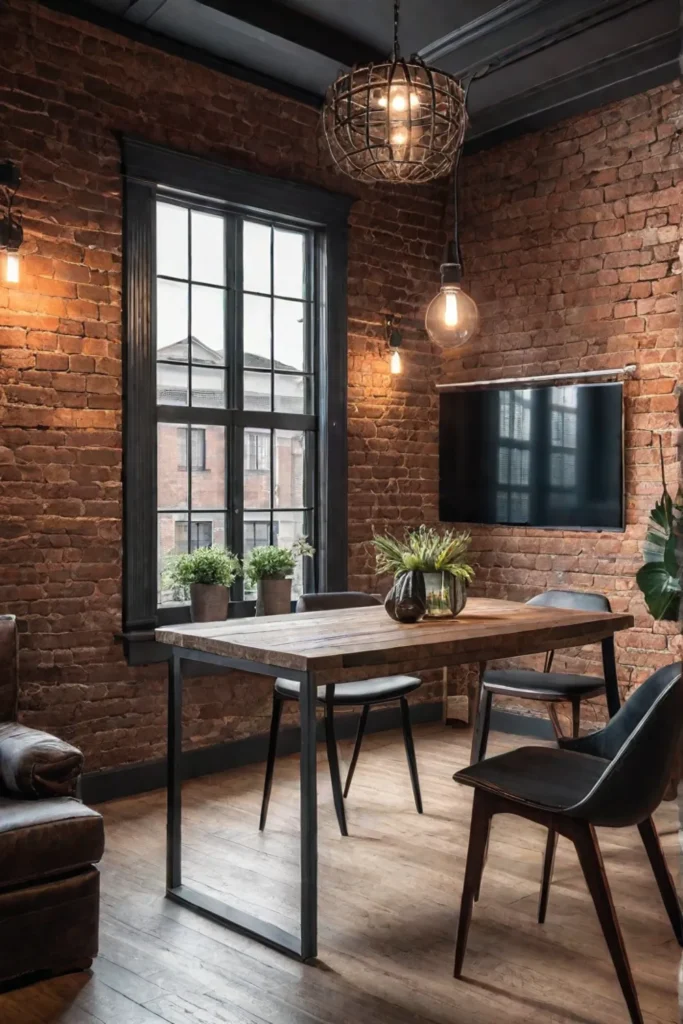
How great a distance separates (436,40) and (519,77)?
612 millimetres

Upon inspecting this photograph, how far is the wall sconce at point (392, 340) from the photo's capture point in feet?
19.0

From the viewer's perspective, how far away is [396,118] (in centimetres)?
298

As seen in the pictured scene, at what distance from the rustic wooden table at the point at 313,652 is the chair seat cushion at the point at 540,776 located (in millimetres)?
385

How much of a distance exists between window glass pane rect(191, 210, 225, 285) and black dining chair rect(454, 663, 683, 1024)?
306 centimetres

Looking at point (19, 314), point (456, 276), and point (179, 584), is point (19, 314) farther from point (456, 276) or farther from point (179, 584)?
point (456, 276)

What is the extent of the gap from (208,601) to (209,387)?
1136mm

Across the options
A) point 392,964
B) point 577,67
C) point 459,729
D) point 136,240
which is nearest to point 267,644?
point 392,964

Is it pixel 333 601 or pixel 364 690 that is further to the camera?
pixel 333 601

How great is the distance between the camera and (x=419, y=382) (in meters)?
6.04

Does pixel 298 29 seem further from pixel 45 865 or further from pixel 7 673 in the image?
pixel 45 865

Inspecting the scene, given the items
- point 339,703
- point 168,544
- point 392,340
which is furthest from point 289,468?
point 339,703

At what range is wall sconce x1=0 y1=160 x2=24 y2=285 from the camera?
3906 mm

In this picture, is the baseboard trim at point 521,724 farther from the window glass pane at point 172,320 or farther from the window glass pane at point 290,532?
the window glass pane at point 172,320

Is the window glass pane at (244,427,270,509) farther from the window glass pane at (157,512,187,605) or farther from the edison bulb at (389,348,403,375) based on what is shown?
the edison bulb at (389,348,403,375)
